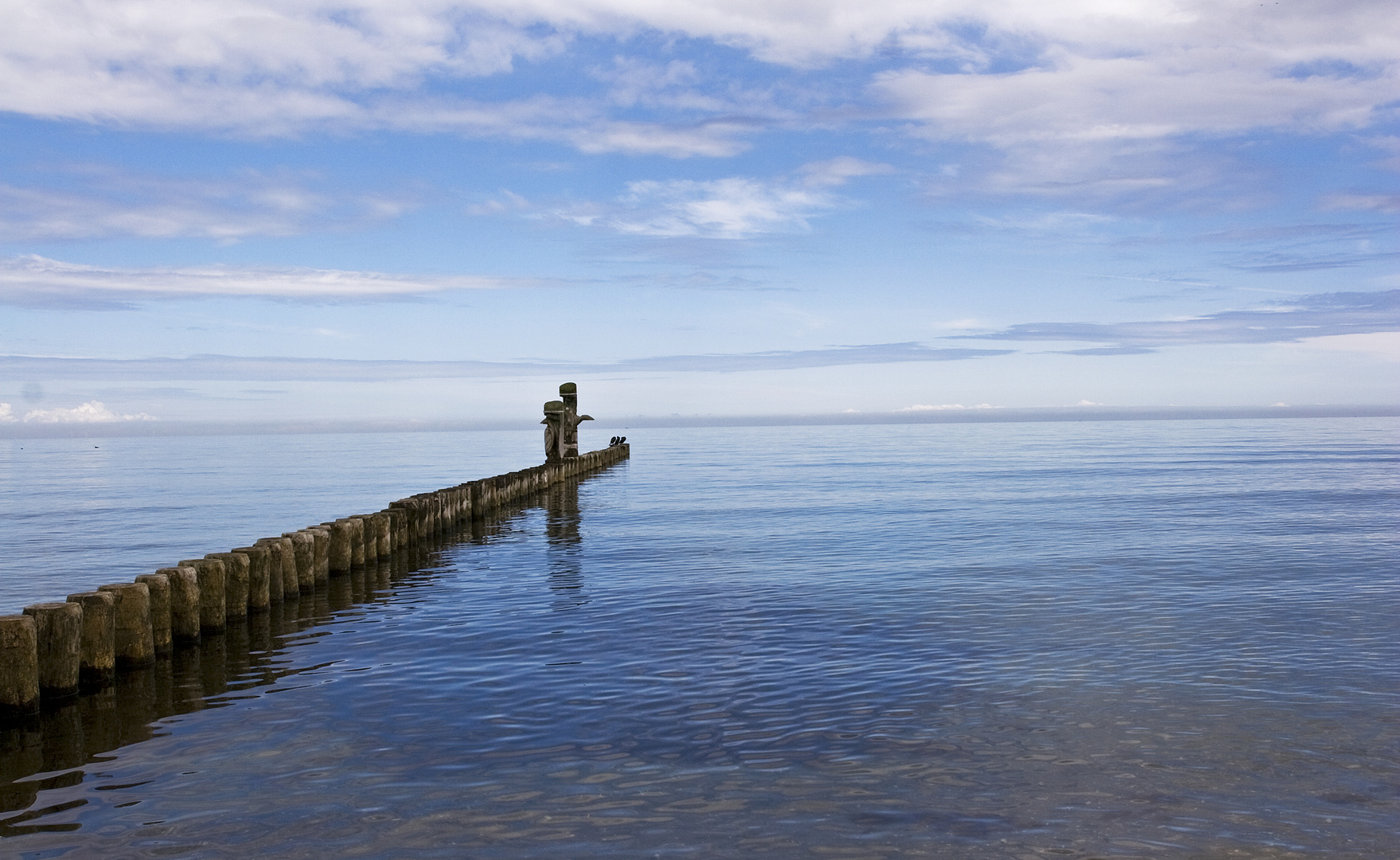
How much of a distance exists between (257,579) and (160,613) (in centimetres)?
240

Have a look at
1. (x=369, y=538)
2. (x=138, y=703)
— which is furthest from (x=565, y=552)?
(x=138, y=703)

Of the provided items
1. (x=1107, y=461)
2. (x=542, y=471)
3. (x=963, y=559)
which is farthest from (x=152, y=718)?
(x=1107, y=461)

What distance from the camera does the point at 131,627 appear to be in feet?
37.3

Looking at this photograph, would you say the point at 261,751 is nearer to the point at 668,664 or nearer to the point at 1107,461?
the point at 668,664

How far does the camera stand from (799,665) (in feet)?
36.9

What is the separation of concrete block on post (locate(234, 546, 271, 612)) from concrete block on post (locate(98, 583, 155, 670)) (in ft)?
8.59

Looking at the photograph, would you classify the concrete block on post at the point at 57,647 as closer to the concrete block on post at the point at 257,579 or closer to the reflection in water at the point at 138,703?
the reflection in water at the point at 138,703

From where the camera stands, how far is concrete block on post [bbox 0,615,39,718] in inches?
368

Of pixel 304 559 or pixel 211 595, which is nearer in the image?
pixel 211 595

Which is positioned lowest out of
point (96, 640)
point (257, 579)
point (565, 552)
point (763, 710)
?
point (763, 710)

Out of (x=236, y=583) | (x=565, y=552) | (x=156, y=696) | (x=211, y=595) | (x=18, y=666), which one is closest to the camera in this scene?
(x=18, y=666)

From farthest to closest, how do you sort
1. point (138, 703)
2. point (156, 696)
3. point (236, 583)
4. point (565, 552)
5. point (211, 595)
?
point (565, 552), point (236, 583), point (211, 595), point (156, 696), point (138, 703)

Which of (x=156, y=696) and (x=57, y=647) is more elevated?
(x=57, y=647)

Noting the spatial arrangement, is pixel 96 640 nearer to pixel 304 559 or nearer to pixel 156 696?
pixel 156 696
